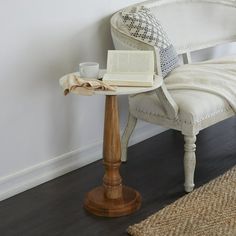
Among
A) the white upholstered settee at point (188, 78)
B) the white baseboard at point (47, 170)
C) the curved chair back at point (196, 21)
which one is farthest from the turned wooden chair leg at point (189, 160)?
the curved chair back at point (196, 21)

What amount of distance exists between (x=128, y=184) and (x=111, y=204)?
0.29m

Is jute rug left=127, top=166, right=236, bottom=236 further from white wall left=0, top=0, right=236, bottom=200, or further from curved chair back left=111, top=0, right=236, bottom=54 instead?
curved chair back left=111, top=0, right=236, bottom=54

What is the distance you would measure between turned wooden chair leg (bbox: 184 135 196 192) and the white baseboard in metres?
0.62

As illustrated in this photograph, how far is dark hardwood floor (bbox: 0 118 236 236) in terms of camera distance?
2141 millimetres

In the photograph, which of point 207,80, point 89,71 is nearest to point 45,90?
point 89,71

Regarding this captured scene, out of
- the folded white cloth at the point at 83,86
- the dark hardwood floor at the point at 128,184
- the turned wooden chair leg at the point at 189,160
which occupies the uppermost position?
the folded white cloth at the point at 83,86

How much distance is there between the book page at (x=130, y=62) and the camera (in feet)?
7.22

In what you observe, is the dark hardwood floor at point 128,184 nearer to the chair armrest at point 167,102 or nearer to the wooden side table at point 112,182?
the wooden side table at point 112,182

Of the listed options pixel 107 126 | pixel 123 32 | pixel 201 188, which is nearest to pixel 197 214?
pixel 201 188

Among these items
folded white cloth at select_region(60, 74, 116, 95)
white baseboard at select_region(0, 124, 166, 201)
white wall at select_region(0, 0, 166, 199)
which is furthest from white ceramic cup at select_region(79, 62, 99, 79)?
white baseboard at select_region(0, 124, 166, 201)

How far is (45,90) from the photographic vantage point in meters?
2.46

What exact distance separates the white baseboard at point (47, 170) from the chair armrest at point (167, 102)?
0.60m

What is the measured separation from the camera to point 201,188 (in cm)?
239

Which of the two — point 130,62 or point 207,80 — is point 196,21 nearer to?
point 207,80
